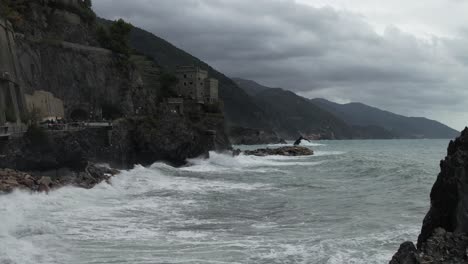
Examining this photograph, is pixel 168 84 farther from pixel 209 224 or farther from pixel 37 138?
pixel 209 224

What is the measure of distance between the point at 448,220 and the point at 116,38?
58.9m

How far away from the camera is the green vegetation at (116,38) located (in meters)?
62.5

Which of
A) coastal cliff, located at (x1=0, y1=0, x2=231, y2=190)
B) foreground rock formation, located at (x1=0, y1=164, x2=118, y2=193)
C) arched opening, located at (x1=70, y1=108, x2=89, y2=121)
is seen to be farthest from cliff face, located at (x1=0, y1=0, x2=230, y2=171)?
foreground rock formation, located at (x1=0, y1=164, x2=118, y2=193)

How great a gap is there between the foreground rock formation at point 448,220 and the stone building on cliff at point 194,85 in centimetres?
6959

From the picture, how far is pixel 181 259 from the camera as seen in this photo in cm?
1377

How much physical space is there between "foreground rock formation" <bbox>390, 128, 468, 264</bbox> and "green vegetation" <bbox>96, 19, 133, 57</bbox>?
184ft

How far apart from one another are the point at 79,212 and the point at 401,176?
30.0 m

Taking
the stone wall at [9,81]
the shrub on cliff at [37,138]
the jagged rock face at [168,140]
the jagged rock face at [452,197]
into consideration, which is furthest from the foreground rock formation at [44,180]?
the jagged rock face at [452,197]

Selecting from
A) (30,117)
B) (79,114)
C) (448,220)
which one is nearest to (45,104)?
(30,117)

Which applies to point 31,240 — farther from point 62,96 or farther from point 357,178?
point 62,96

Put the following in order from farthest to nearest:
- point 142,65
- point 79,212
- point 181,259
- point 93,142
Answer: point 142,65
point 93,142
point 79,212
point 181,259

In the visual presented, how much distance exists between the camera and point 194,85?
263 ft

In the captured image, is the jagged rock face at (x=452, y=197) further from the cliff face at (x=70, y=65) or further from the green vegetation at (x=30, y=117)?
the cliff face at (x=70, y=65)

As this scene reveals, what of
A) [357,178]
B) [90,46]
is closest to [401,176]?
[357,178]
